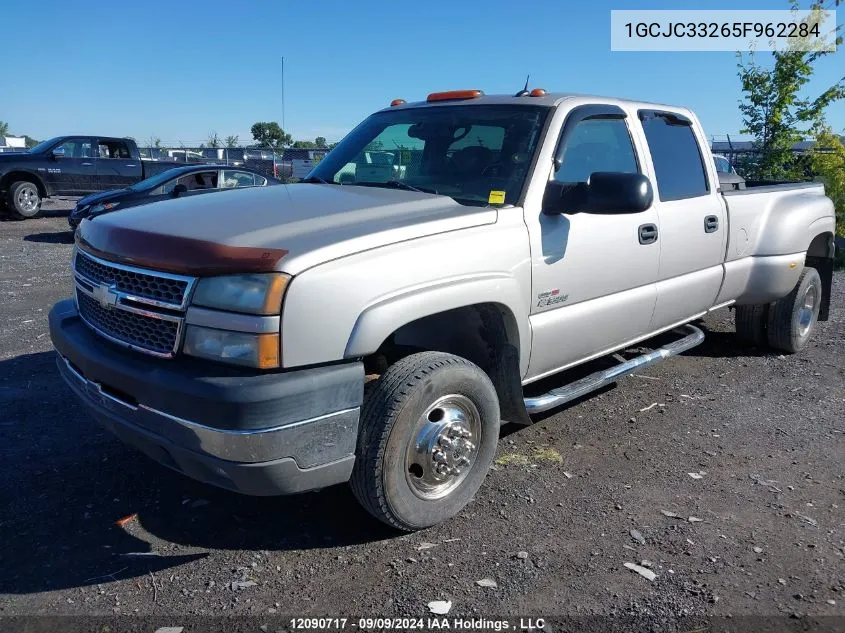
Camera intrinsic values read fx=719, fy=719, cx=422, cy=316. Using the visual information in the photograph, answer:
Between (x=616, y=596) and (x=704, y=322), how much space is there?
5161 millimetres

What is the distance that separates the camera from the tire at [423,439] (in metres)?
2.90

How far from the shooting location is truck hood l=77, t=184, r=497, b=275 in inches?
104

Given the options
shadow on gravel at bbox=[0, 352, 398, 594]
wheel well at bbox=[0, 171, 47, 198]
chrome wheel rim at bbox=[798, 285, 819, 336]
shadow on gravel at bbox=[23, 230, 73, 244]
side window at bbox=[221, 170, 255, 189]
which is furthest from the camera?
wheel well at bbox=[0, 171, 47, 198]

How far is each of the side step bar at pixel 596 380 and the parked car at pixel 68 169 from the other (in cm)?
1480

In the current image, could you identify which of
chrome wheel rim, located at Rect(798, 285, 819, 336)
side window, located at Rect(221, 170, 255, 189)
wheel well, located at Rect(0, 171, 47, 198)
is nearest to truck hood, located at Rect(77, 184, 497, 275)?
chrome wheel rim, located at Rect(798, 285, 819, 336)

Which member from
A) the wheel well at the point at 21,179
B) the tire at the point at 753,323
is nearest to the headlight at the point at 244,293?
the tire at the point at 753,323

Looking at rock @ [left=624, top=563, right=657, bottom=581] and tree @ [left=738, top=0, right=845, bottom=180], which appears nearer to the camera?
rock @ [left=624, top=563, right=657, bottom=581]

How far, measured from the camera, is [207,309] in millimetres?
2629

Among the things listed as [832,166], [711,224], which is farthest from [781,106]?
[711,224]

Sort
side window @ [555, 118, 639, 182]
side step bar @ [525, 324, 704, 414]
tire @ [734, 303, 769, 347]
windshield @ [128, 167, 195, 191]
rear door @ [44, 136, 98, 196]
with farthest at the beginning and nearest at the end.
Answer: rear door @ [44, 136, 98, 196] → windshield @ [128, 167, 195, 191] → tire @ [734, 303, 769, 347] → side window @ [555, 118, 639, 182] → side step bar @ [525, 324, 704, 414]

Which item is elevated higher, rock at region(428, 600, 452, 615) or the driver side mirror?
the driver side mirror

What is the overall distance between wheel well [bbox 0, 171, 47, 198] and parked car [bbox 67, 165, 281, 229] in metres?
4.26

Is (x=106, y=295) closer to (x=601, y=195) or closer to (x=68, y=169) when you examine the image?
(x=601, y=195)

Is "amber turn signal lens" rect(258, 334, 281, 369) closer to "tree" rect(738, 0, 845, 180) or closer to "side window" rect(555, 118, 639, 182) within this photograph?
"side window" rect(555, 118, 639, 182)
